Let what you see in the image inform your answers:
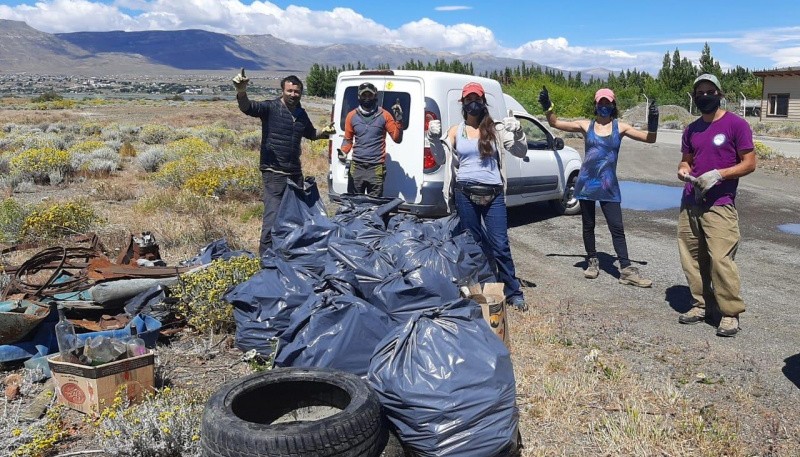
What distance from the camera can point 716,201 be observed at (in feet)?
17.4

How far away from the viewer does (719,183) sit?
5.26 metres

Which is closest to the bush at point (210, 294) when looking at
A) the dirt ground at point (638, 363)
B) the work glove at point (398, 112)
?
the dirt ground at point (638, 363)

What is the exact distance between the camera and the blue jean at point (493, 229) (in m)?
6.00

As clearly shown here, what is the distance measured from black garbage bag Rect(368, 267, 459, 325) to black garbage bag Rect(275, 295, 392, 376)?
0.27 m

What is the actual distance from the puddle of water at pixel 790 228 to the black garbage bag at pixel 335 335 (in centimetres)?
752

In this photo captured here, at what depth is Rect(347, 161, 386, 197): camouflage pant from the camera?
7.48 metres

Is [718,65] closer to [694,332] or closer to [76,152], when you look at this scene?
[76,152]

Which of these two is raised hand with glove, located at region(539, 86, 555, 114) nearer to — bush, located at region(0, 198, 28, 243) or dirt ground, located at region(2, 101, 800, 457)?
dirt ground, located at region(2, 101, 800, 457)

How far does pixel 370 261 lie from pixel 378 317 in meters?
0.99

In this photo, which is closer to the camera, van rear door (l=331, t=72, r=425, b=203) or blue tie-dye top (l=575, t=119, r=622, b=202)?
blue tie-dye top (l=575, t=119, r=622, b=202)

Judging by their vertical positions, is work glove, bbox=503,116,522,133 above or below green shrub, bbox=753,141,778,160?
above

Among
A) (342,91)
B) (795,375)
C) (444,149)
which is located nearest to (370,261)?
(444,149)

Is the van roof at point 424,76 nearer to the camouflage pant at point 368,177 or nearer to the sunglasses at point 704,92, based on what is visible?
the camouflage pant at point 368,177

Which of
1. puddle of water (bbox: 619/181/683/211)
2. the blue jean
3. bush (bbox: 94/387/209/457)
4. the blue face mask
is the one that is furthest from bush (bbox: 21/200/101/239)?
puddle of water (bbox: 619/181/683/211)
